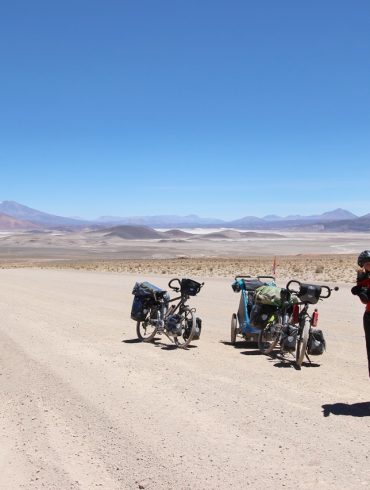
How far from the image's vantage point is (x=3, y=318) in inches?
568

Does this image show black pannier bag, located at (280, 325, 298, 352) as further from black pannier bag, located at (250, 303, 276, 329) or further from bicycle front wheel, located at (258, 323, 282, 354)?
black pannier bag, located at (250, 303, 276, 329)

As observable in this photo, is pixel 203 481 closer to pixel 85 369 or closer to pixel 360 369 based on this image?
pixel 85 369

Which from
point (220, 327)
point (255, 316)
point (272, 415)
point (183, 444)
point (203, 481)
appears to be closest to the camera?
Answer: point (203, 481)

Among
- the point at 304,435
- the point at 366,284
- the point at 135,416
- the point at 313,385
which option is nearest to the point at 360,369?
the point at 313,385

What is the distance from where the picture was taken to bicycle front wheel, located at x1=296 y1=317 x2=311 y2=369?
870 cm

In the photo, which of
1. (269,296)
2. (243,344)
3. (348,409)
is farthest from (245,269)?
(348,409)

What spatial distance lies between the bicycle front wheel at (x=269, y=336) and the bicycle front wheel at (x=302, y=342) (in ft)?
2.17

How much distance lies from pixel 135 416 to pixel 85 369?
2405 millimetres

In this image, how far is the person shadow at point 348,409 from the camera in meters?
6.55

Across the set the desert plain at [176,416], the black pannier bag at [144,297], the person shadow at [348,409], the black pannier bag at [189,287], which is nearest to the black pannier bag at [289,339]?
the desert plain at [176,416]

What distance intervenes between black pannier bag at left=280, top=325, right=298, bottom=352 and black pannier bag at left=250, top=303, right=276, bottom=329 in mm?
656

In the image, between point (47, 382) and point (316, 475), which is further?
point (47, 382)

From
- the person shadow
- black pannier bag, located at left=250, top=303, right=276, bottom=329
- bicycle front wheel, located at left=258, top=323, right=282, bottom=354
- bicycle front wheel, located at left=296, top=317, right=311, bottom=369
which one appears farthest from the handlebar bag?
the person shadow

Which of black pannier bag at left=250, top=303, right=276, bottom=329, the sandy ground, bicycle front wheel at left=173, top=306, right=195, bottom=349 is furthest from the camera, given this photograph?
bicycle front wheel at left=173, top=306, right=195, bottom=349
